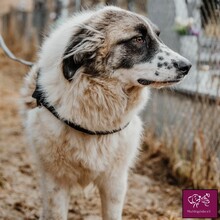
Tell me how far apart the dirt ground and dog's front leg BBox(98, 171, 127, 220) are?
23.9 inches

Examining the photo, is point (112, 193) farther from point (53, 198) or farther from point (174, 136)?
point (174, 136)

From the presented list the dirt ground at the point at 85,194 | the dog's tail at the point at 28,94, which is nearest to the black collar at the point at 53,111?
the dog's tail at the point at 28,94

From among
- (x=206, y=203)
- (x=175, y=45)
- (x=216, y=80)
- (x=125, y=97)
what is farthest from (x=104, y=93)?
(x=175, y=45)

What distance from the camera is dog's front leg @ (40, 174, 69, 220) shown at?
299 cm

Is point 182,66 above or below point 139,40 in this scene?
below

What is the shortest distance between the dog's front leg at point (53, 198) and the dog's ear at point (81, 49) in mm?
669

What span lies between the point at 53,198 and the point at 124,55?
37.9 inches

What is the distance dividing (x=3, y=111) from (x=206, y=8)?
124 inches

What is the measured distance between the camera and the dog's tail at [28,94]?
124 inches

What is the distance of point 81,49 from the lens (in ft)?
9.14

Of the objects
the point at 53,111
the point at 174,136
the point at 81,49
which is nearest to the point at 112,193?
the point at 53,111

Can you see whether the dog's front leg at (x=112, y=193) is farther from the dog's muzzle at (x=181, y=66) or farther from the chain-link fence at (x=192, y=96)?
the chain-link fence at (x=192, y=96)

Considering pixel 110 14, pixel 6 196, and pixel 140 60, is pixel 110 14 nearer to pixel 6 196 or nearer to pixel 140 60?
pixel 140 60

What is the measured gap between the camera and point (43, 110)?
2893mm
